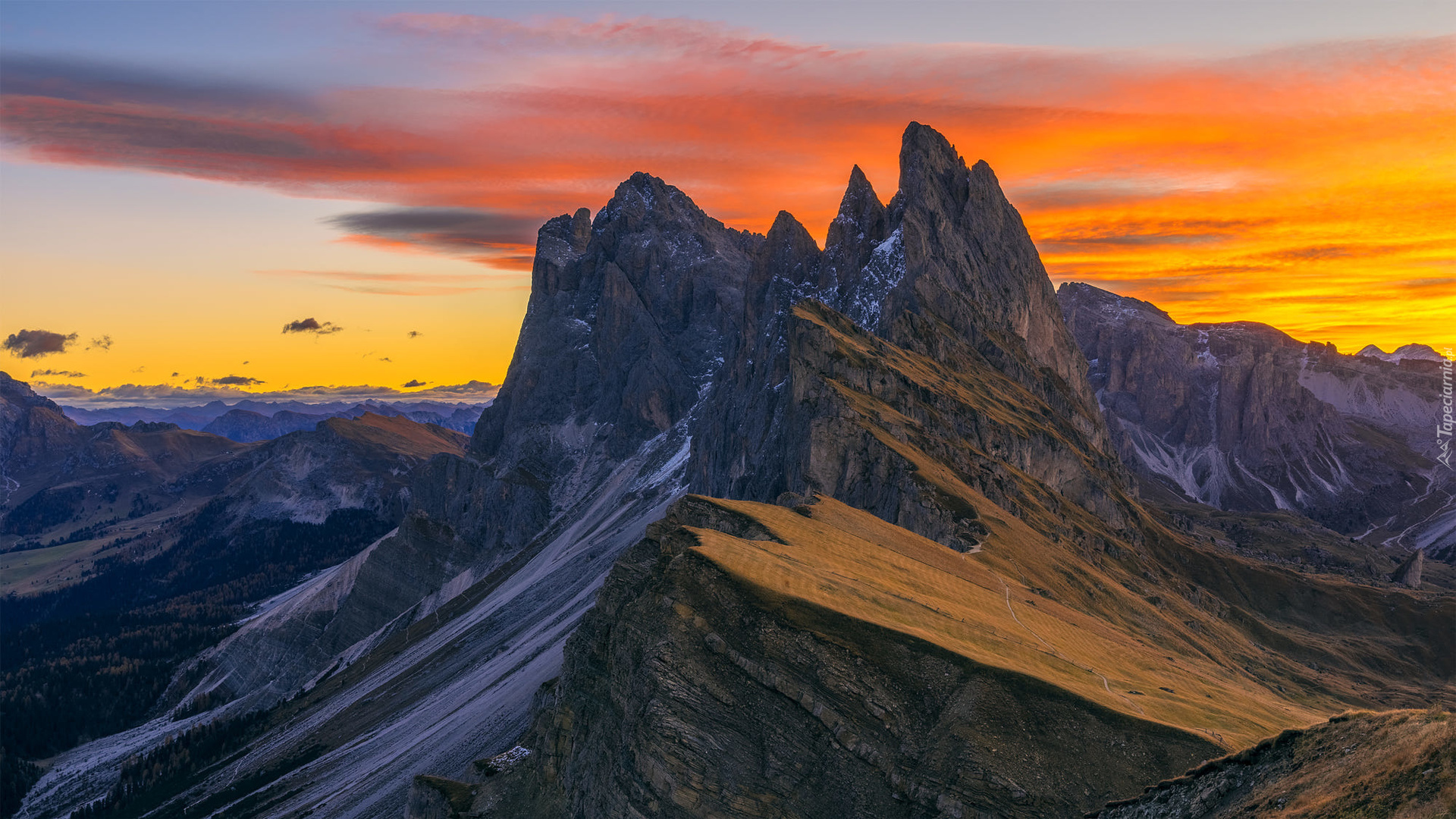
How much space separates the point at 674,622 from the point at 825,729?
962cm

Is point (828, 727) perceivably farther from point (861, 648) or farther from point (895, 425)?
point (895, 425)

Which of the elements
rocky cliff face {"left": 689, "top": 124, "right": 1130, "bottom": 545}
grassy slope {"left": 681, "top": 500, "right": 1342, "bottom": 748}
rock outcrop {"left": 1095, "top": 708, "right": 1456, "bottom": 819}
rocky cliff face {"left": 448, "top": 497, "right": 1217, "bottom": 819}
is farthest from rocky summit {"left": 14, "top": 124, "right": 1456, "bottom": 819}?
rock outcrop {"left": 1095, "top": 708, "right": 1456, "bottom": 819}

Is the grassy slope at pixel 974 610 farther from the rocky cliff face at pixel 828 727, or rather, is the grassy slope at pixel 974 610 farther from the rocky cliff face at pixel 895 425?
the rocky cliff face at pixel 895 425

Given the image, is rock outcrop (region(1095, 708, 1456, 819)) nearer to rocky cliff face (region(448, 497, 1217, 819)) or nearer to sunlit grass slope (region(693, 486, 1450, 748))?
rocky cliff face (region(448, 497, 1217, 819))

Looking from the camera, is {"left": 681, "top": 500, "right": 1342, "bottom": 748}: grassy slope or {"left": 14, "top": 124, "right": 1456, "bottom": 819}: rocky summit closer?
{"left": 14, "top": 124, "right": 1456, "bottom": 819}: rocky summit

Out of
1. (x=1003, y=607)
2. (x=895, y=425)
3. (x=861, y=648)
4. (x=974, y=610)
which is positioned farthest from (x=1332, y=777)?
(x=895, y=425)

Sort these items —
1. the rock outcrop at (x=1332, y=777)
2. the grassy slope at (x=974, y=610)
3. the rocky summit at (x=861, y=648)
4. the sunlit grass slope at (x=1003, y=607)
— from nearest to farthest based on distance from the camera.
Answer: the rock outcrop at (x=1332, y=777) < the rocky summit at (x=861, y=648) < the grassy slope at (x=974, y=610) < the sunlit grass slope at (x=1003, y=607)

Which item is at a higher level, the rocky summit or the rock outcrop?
the rock outcrop

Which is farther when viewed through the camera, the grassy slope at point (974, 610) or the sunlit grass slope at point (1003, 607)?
the sunlit grass slope at point (1003, 607)

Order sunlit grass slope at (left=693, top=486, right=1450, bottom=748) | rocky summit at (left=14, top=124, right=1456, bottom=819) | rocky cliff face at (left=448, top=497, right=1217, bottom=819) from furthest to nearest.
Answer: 1. sunlit grass slope at (left=693, top=486, right=1450, bottom=748)
2. rocky summit at (left=14, top=124, right=1456, bottom=819)
3. rocky cliff face at (left=448, top=497, right=1217, bottom=819)

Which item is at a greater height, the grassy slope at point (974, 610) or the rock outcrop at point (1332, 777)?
the rock outcrop at point (1332, 777)

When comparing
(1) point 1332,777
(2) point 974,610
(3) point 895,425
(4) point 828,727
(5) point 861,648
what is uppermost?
(1) point 1332,777

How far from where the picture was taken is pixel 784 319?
17512 cm

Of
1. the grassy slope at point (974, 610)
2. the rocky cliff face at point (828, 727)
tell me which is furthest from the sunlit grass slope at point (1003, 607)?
the rocky cliff face at point (828, 727)
